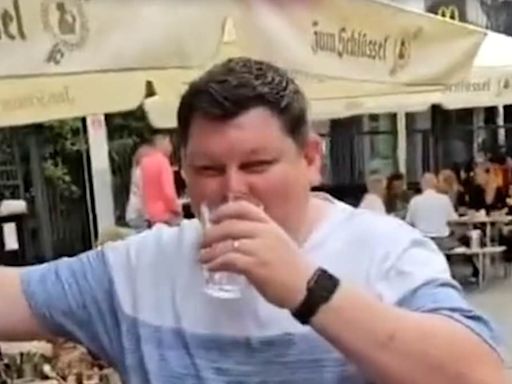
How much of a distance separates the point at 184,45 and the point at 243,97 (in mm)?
2007

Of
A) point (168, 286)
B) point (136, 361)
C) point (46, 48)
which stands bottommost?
point (136, 361)

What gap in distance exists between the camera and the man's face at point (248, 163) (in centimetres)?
155

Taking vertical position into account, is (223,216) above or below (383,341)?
above

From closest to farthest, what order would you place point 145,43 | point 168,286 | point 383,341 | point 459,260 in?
point 383,341 < point 168,286 < point 145,43 < point 459,260

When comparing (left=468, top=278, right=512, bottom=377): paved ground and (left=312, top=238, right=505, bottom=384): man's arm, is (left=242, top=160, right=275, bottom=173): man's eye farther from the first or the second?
(left=468, top=278, right=512, bottom=377): paved ground

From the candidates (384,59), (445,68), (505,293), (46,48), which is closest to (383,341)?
(46,48)

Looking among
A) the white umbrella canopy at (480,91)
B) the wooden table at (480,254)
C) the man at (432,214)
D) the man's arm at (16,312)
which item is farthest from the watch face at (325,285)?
the wooden table at (480,254)

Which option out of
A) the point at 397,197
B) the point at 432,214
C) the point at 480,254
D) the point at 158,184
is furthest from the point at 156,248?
the point at 397,197

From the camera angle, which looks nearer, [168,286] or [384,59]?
[168,286]

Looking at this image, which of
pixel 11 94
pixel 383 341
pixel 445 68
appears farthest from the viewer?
pixel 445 68

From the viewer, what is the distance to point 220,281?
62.0 inches

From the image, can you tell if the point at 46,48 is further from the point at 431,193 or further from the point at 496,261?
the point at 496,261

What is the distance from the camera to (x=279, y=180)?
157 centimetres

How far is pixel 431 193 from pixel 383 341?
11357 millimetres
